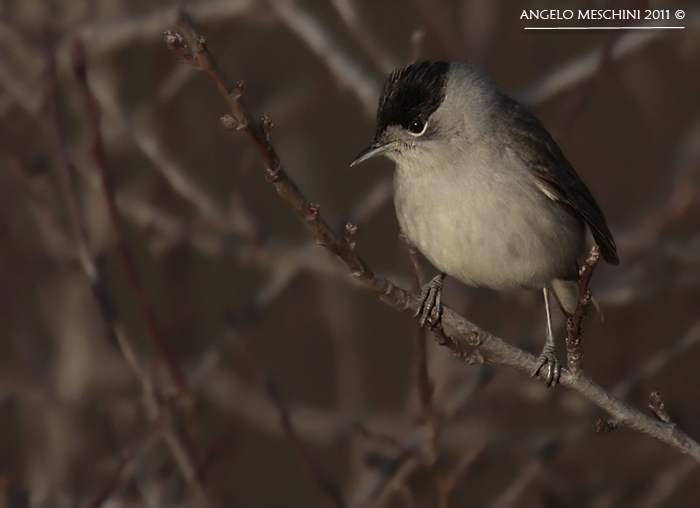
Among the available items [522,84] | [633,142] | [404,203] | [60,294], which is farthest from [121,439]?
[633,142]

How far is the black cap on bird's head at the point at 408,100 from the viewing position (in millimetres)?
4152

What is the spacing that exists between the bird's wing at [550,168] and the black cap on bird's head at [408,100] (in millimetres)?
395

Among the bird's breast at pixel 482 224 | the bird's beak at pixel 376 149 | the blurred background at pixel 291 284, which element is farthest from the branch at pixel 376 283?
the bird's beak at pixel 376 149

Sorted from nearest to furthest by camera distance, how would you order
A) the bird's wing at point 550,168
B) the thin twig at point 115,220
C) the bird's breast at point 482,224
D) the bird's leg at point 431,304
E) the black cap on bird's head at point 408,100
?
the thin twig at point 115,220, the bird's leg at point 431,304, the bird's breast at point 482,224, the black cap on bird's head at point 408,100, the bird's wing at point 550,168

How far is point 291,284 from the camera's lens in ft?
20.9

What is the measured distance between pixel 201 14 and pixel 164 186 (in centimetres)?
131

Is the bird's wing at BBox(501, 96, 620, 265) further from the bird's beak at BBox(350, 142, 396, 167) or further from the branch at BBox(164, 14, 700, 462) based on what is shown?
the branch at BBox(164, 14, 700, 462)

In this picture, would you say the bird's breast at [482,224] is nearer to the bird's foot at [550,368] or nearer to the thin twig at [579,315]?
the bird's foot at [550,368]

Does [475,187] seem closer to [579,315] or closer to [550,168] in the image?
[550,168]

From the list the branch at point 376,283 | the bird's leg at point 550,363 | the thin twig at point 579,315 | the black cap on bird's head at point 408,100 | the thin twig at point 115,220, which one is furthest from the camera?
the black cap on bird's head at point 408,100


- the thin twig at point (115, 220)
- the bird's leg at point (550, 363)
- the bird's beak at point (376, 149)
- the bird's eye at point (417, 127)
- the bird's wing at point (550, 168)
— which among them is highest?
the thin twig at point (115, 220)

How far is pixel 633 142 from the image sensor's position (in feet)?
27.4

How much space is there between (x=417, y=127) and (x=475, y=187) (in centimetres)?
42

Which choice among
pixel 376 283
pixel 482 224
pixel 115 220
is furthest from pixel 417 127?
pixel 115 220
